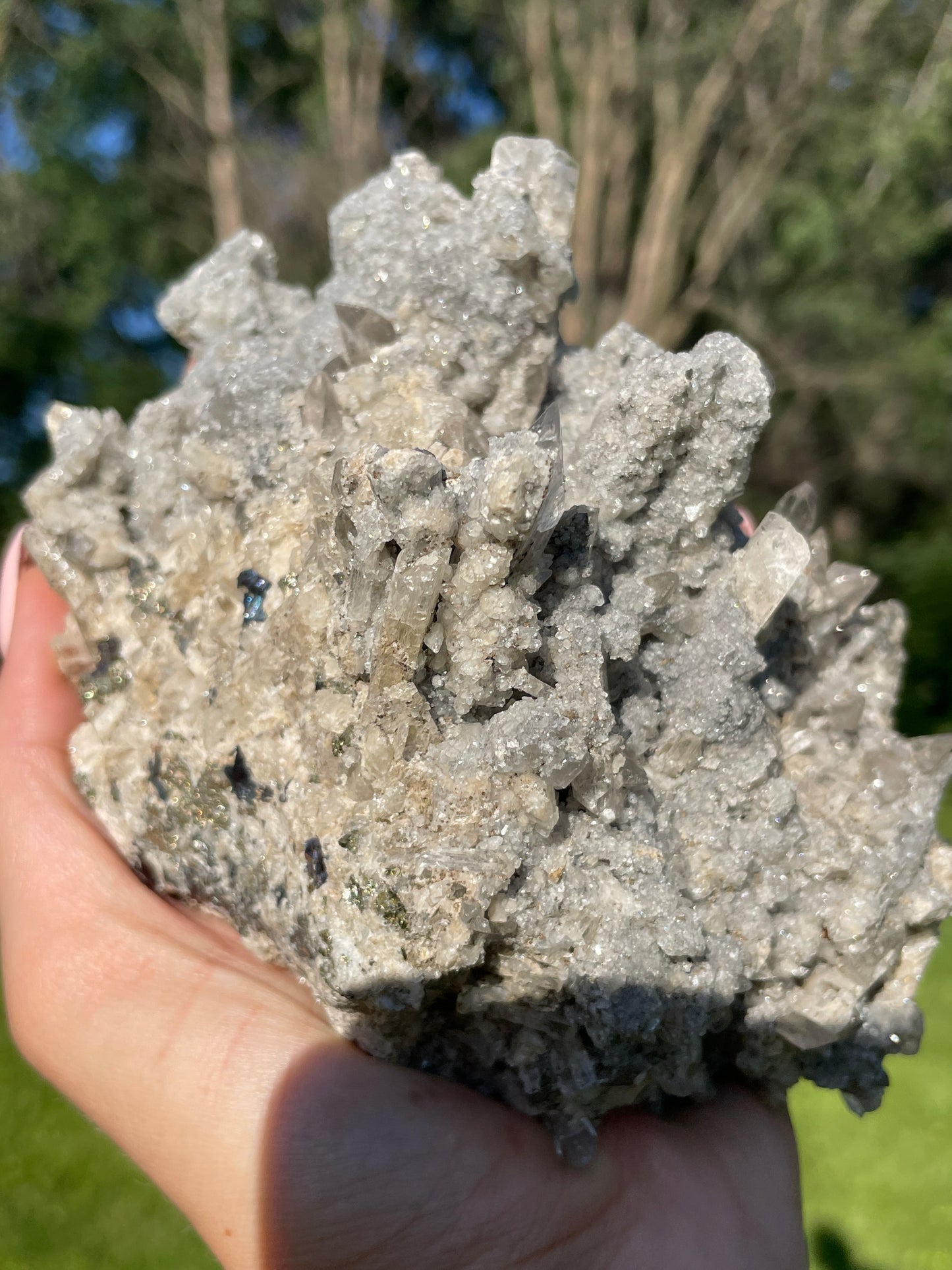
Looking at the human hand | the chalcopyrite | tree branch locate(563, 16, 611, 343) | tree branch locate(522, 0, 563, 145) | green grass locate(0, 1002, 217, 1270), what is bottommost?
green grass locate(0, 1002, 217, 1270)

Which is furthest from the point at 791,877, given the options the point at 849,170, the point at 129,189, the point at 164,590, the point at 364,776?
the point at 129,189

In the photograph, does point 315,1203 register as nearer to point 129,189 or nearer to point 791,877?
point 791,877

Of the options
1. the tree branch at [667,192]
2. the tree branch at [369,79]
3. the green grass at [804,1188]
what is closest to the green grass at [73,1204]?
the green grass at [804,1188]

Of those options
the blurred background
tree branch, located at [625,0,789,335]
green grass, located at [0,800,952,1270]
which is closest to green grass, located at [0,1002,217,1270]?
green grass, located at [0,800,952,1270]

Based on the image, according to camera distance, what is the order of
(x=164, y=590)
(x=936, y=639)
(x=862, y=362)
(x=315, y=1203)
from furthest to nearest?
(x=862, y=362) → (x=936, y=639) → (x=164, y=590) → (x=315, y=1203)

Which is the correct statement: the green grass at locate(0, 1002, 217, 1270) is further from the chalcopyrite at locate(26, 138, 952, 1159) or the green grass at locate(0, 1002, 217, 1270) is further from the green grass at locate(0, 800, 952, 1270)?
the chalcopyrite at locate(26, 138, 952, 1159)
